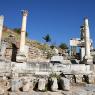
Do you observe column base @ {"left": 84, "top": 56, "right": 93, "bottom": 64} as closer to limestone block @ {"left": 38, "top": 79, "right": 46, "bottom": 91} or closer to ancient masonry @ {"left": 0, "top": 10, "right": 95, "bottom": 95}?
ancient masonry @ {"left": 0, "top": 10, "right": 95, "bottom": 95}

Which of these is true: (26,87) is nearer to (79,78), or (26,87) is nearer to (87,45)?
(79,78)

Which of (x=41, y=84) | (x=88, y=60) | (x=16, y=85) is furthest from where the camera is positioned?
(x=88, y=60)

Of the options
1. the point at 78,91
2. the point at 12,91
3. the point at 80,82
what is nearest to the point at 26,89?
the point at 12,91

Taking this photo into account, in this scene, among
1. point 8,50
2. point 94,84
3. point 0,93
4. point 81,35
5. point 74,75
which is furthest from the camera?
point 81,35

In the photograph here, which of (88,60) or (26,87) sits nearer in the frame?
(26,87)

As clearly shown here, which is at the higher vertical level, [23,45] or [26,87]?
[23,45]

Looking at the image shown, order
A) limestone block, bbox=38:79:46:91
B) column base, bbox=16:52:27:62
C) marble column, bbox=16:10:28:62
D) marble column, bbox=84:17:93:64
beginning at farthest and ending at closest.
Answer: marble column, bbox=84:17:93:64 < marble column, bbox=16:10:28:62 < column base, bbox=16:52:27:62 < limestone block, bbox=38:79:46:91

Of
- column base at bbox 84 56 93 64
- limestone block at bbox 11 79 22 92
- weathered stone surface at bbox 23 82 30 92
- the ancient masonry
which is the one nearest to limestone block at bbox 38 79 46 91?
the ancient masonry

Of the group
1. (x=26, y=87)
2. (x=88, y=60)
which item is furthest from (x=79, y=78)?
(x=26, y=87)

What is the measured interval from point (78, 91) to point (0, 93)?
14.9 feet

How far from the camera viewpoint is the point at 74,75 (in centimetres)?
1453

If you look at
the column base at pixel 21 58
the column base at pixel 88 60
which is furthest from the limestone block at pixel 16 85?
the column base at pixel 88 60

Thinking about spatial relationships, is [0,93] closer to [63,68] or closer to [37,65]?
[37,65]

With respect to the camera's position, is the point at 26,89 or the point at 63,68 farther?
the point at 63,68
